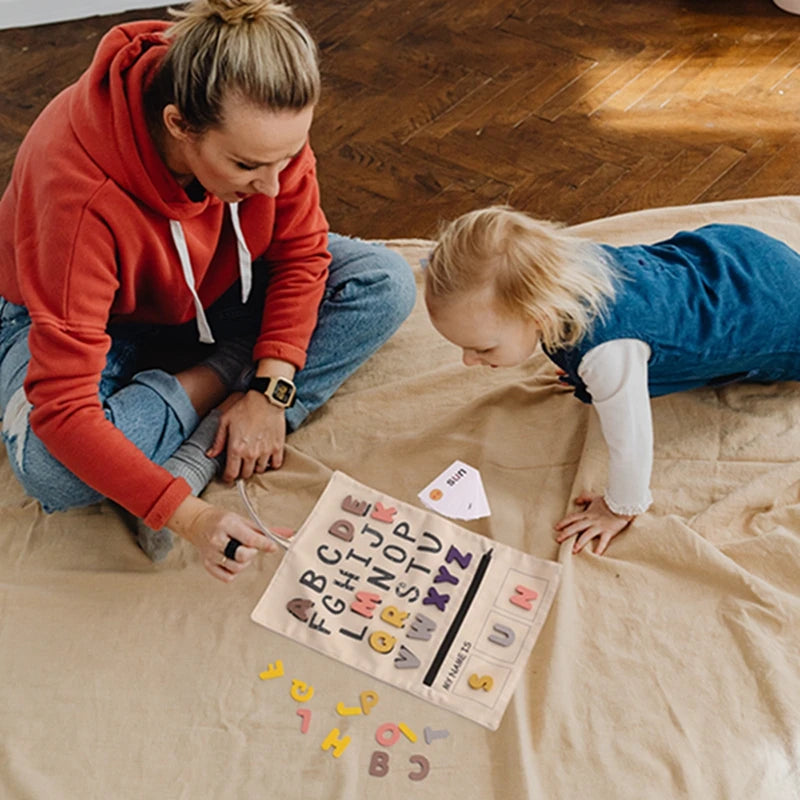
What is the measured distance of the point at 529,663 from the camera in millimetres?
1321

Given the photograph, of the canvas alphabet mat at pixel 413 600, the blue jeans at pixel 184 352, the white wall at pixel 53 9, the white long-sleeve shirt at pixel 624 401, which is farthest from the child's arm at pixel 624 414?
the white wall at pixel 53 9

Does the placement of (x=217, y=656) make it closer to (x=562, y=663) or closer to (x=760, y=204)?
(x=562, y=663)

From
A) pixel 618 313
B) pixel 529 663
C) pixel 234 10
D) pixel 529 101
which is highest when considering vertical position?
pixel 234 10

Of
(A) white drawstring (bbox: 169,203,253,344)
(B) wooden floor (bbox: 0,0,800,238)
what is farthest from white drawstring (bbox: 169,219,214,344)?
(B) wooden floor (bbox: 0,0,800,238)

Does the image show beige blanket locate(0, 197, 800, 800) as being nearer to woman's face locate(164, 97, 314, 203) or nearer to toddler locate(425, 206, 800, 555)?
toddler locate(425, 206, 800, 555)

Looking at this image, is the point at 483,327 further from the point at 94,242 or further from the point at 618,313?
the point at 94,242

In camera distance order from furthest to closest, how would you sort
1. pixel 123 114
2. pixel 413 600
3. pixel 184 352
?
pixel 184 352, pixel 413 600, pixel 123 114

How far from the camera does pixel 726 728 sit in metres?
1.23

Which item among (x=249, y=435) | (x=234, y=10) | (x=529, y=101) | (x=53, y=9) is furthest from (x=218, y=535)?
(x=53, y=9)

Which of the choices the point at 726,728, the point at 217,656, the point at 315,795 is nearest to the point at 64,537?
the point at 217,656

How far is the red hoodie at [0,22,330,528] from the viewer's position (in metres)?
1.27

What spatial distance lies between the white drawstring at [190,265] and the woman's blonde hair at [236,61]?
23 cm

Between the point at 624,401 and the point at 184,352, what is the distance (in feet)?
2.53

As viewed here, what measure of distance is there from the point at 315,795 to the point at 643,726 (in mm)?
410
